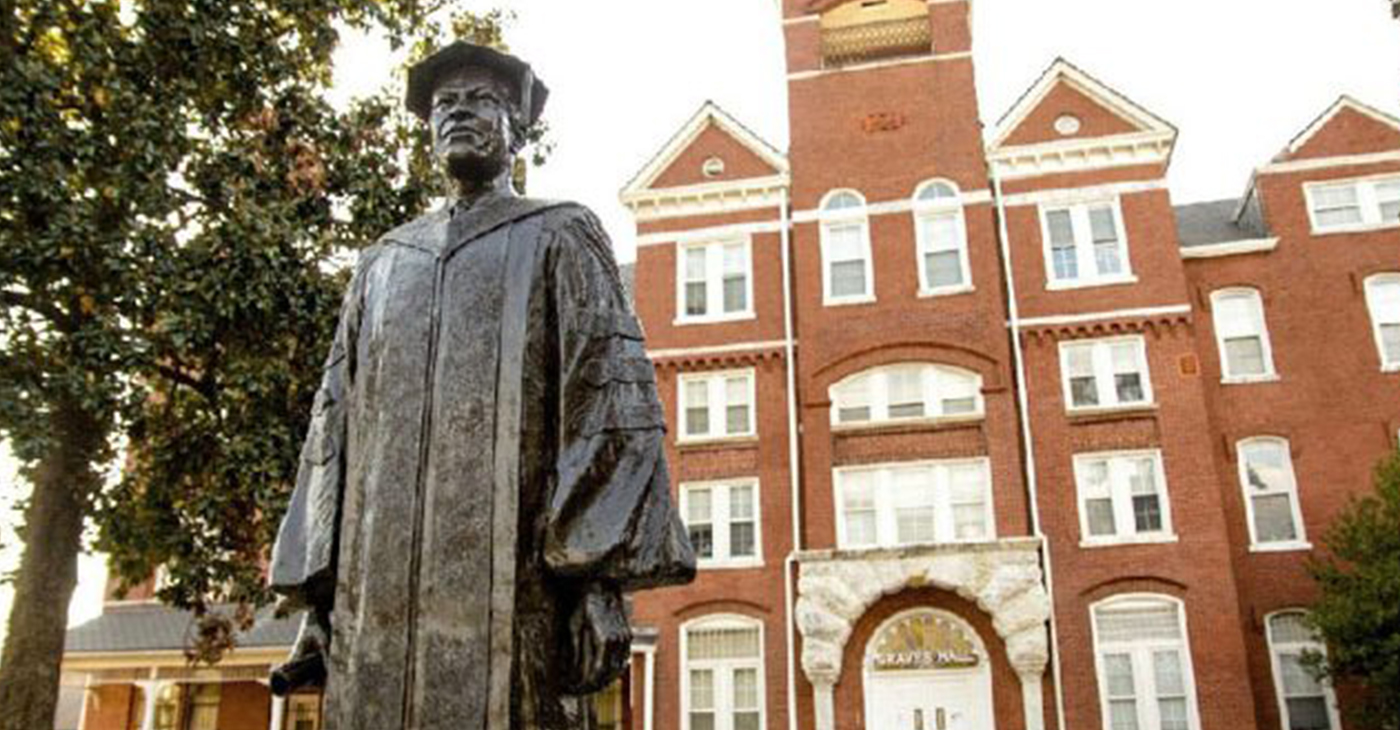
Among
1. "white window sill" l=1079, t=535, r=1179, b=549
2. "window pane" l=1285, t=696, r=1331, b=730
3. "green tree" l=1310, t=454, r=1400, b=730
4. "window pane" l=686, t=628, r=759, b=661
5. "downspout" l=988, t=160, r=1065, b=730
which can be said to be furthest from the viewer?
"window pane" l=686, t=628, r=759, b=661

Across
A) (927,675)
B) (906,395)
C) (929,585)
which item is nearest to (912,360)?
(906,395)

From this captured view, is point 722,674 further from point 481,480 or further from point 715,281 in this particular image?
point 481,480

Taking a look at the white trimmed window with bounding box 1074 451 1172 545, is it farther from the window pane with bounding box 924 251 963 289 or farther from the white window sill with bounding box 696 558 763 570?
the white window sill with bounding box 696 558 763 570

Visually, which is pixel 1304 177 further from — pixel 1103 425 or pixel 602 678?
pixel 602 678

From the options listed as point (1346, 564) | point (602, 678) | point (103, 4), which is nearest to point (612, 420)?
point (602, 678)

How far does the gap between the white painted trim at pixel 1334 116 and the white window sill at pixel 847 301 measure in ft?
34.9

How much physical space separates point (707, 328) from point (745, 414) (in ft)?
7.66

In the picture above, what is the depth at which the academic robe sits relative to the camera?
3184 millimetres

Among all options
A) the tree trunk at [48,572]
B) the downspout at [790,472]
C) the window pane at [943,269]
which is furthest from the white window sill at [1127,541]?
the tree trunk at [48,572]

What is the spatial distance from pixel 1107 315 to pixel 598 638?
950 inches

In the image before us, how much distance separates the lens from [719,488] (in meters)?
26.0

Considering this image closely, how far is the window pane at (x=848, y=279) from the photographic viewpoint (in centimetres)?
2675

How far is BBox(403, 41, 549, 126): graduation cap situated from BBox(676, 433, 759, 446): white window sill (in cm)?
2234

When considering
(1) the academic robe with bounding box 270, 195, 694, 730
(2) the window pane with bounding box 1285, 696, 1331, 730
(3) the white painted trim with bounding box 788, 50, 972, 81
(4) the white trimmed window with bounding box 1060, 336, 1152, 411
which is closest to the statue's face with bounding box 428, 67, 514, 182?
(1) the academic robe with bounding box 270, 195, 694, 730
